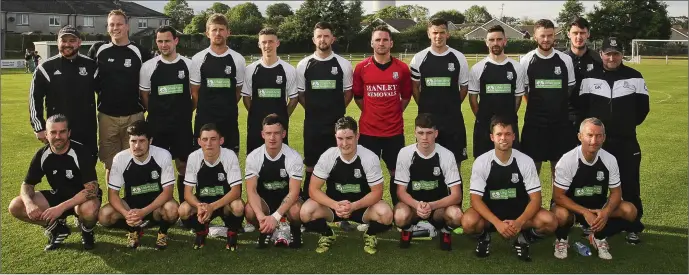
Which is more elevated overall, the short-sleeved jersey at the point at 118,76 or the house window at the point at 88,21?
the house window at the point at 88,21

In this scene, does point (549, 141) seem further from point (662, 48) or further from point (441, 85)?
point (662, 48)

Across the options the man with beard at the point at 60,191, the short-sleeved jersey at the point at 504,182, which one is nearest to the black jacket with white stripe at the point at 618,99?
the short-sleeved jersey at the point at 504,182

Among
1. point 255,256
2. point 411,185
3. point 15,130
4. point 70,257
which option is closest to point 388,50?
point 411,185

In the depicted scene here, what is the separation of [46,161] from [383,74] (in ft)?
11.1

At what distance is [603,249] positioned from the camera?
195 inches

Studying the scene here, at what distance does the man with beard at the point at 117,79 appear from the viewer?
5.84m

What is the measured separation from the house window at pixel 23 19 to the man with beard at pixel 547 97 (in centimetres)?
5575

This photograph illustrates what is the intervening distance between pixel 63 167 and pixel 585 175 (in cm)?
481

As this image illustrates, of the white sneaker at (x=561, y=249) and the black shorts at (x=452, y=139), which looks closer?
the white sneaker at (x=561, y=249)

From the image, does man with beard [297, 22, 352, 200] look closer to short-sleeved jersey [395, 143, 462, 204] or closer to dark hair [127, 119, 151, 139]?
short-sleeved jersey [395, 143, 462, 204]

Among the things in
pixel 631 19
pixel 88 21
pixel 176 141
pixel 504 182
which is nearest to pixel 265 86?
pixel 176 141

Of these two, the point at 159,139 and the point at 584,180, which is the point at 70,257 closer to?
the point at 159,139

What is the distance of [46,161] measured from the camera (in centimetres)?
526

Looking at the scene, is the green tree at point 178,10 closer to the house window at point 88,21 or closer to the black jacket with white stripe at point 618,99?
the house window at point 88,21
